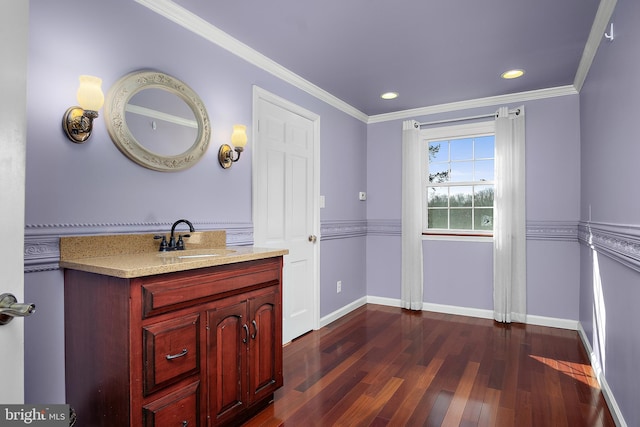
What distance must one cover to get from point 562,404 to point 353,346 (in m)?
1.50

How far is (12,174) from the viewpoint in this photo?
0.76 metres

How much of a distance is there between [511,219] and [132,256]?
349cm

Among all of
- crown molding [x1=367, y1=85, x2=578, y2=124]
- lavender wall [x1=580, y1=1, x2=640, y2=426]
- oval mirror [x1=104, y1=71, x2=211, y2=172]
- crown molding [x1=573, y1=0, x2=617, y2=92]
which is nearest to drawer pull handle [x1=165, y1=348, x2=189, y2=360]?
oval mirror [x1=104, y1=71, x2=211, y2=172]

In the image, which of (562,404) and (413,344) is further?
(413,344)

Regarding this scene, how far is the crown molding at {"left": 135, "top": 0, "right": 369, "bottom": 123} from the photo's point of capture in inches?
84.6

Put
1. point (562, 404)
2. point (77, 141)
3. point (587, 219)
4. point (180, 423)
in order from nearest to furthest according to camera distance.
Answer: point (180, 423) → point (77, 141) → point (562, 404) → point (587, 219)

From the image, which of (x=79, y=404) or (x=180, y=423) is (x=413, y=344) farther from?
(x=79, y=404)

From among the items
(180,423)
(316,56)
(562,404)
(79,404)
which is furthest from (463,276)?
(79,404)

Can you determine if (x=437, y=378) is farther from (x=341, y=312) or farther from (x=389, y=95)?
(x=389, y=95)

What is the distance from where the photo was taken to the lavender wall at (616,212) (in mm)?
1715

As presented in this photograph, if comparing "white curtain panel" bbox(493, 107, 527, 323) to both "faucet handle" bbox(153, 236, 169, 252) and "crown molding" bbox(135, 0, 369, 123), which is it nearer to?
"crown molding" bbox(135, 0, 369, 123)

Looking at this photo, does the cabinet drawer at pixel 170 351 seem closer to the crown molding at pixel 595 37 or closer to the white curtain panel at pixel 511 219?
the crown molding at pixel 595 37

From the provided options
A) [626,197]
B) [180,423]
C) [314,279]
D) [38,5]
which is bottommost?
[180,423]

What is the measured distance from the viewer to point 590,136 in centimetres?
296
